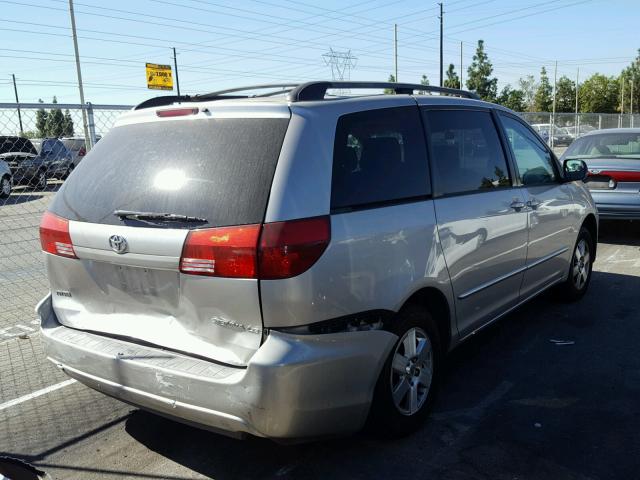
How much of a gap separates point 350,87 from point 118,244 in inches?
62.9

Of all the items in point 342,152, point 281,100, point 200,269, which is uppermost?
point 281,100

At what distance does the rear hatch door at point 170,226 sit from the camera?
265cm

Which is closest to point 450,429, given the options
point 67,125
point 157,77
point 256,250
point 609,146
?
point 256,250

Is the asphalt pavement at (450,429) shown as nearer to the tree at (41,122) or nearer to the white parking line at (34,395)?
the white parking line at (34,395)

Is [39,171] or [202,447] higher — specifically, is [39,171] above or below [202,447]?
above

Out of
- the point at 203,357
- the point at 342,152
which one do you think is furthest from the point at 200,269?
the point at 342,152

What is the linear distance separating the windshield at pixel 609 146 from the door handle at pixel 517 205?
5.17 meters

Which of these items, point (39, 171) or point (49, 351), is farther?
point (39, 171)

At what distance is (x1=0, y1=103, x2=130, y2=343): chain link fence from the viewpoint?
19.7 ft

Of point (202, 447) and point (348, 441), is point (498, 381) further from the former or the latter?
point (202, 447)

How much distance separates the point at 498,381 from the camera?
408 centimetres

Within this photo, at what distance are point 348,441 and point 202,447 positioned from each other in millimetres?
803

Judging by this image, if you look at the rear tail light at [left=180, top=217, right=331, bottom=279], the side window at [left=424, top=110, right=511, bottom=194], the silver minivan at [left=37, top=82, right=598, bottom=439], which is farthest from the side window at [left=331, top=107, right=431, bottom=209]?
the rear tail light at [left=180, top=217, right=331, bottom=279]

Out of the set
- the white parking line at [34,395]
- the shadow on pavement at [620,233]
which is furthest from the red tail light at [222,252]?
the shadow on pavement at [620,233]
